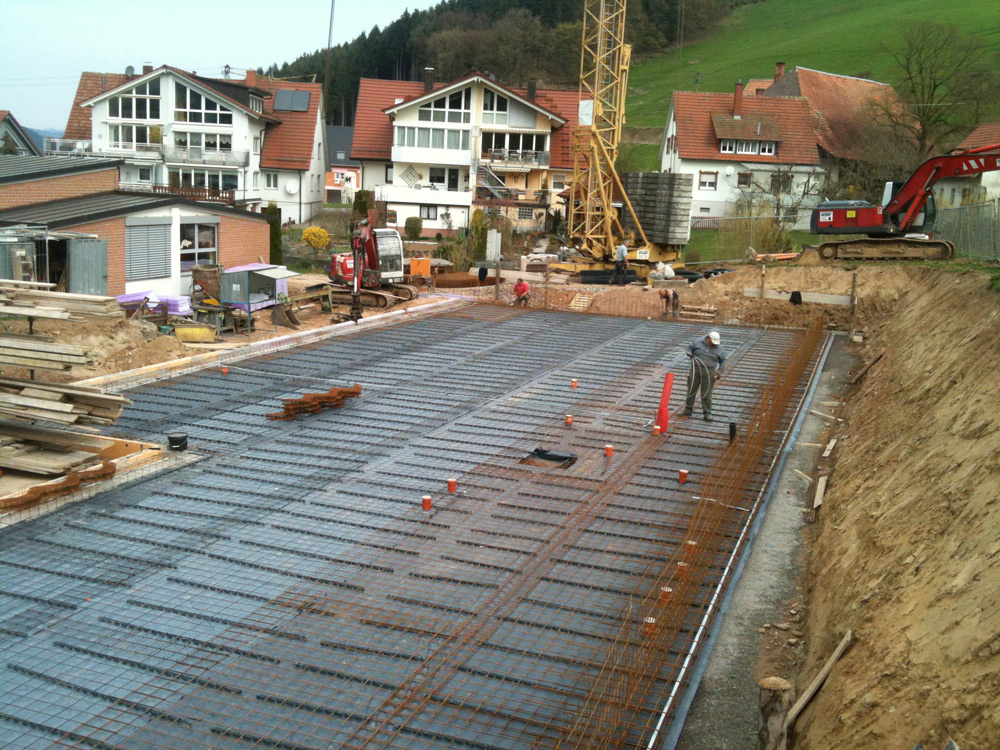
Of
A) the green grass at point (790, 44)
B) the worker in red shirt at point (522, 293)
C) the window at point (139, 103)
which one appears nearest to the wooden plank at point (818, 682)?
the worker in red shirt at point (522, 293)

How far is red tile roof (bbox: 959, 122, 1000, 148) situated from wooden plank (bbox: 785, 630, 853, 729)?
33882 millimetres

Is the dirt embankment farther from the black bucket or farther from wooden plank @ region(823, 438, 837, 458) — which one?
the black bucket

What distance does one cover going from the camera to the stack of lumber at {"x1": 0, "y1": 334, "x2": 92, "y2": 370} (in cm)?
966

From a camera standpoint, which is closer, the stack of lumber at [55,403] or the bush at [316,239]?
the stack of lumber at [55,403]

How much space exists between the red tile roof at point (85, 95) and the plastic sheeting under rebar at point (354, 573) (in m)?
34.6

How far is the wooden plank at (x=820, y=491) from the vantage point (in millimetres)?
10012

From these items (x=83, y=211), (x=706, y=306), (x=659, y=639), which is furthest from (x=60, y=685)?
(x=706, y=306)

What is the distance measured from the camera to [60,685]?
245 inches

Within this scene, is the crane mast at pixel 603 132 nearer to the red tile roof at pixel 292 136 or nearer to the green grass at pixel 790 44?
the red tile roof at pixel 292 136

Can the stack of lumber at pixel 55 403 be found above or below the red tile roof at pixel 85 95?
below

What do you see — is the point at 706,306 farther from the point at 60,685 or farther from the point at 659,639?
the point at 60,685

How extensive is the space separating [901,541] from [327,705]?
4542 millimetres

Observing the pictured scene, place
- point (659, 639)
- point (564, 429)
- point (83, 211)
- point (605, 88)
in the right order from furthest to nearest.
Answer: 1. point (605, 88)
2. point (83, 211)
3. point (564, 429)
4. point (659, 639)

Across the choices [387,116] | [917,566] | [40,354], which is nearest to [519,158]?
[387,116]
